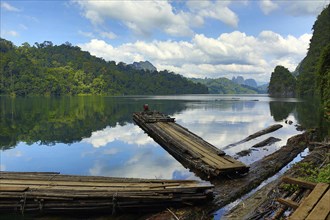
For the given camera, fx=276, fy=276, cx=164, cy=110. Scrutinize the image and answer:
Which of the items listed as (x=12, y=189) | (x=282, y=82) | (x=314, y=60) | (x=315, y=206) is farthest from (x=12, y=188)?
(x=282, y=82)

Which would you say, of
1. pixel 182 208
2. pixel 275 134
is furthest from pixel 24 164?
pixel 275 134

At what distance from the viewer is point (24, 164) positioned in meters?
20.4

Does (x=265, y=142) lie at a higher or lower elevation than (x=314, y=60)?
lower

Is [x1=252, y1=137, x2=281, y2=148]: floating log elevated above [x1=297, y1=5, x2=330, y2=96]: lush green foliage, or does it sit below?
below

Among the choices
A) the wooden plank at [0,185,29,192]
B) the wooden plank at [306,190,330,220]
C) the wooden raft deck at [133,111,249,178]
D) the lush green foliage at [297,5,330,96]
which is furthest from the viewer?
the lush green foliage at [297,5,330,96]

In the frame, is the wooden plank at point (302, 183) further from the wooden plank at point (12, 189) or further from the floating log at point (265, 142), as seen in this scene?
the floating log at point (265, 142)

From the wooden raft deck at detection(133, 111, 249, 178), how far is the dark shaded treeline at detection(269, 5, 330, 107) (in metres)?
15.6

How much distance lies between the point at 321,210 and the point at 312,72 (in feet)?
419

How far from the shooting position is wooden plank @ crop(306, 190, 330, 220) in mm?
7251

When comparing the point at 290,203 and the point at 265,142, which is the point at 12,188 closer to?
the point at 290,203

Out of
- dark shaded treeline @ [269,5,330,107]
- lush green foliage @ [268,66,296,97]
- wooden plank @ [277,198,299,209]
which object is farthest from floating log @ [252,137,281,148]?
lush green foliage @ [268,66,296,97]

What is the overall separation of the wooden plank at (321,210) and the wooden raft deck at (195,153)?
6162 mm

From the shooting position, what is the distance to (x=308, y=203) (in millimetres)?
8242

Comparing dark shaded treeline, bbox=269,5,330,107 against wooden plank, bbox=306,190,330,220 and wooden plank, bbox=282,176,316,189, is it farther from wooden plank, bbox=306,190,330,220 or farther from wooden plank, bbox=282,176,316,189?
wooden plank, bbox=306,190,330,220
